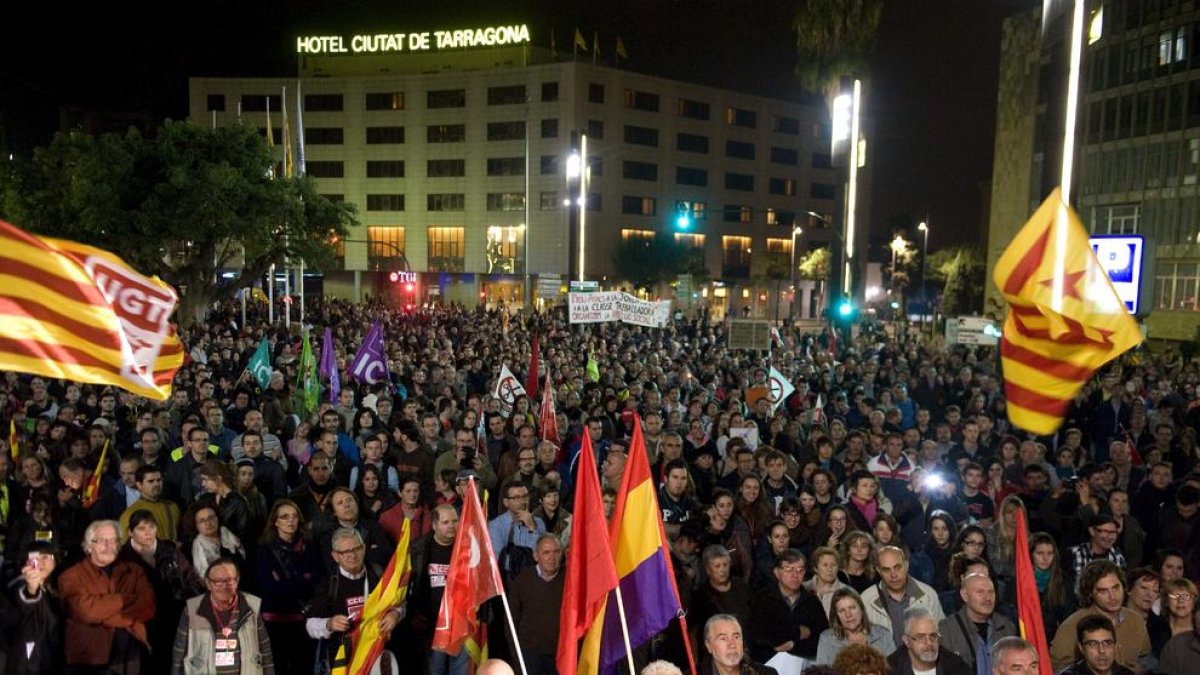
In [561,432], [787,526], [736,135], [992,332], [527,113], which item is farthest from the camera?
[736,135]

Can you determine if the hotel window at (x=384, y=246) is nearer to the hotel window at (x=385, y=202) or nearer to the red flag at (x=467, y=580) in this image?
the hotel window at (x=385, y=202)

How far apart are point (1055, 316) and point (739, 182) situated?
6480 cm

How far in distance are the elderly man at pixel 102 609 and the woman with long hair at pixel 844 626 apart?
4.16 metres

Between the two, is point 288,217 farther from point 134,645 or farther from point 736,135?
point 736,135

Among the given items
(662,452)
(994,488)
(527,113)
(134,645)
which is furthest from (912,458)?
(527,113)

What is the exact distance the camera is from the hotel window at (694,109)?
65312 mm

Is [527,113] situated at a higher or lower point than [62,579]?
higher

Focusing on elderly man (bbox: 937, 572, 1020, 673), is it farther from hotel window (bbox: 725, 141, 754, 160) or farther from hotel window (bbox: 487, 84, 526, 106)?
hotel window (bbox: 725, 141, 754, 160)

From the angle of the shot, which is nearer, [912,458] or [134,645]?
[134,645]

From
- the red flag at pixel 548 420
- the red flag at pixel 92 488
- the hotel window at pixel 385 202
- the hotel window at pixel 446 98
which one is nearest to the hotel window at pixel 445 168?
the hotel window at pixel 385 202

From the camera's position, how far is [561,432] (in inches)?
485

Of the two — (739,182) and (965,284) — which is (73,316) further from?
(739,182)

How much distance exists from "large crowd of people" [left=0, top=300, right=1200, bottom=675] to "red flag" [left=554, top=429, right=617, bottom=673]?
0.37 feet

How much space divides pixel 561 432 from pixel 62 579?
731 centimetres
